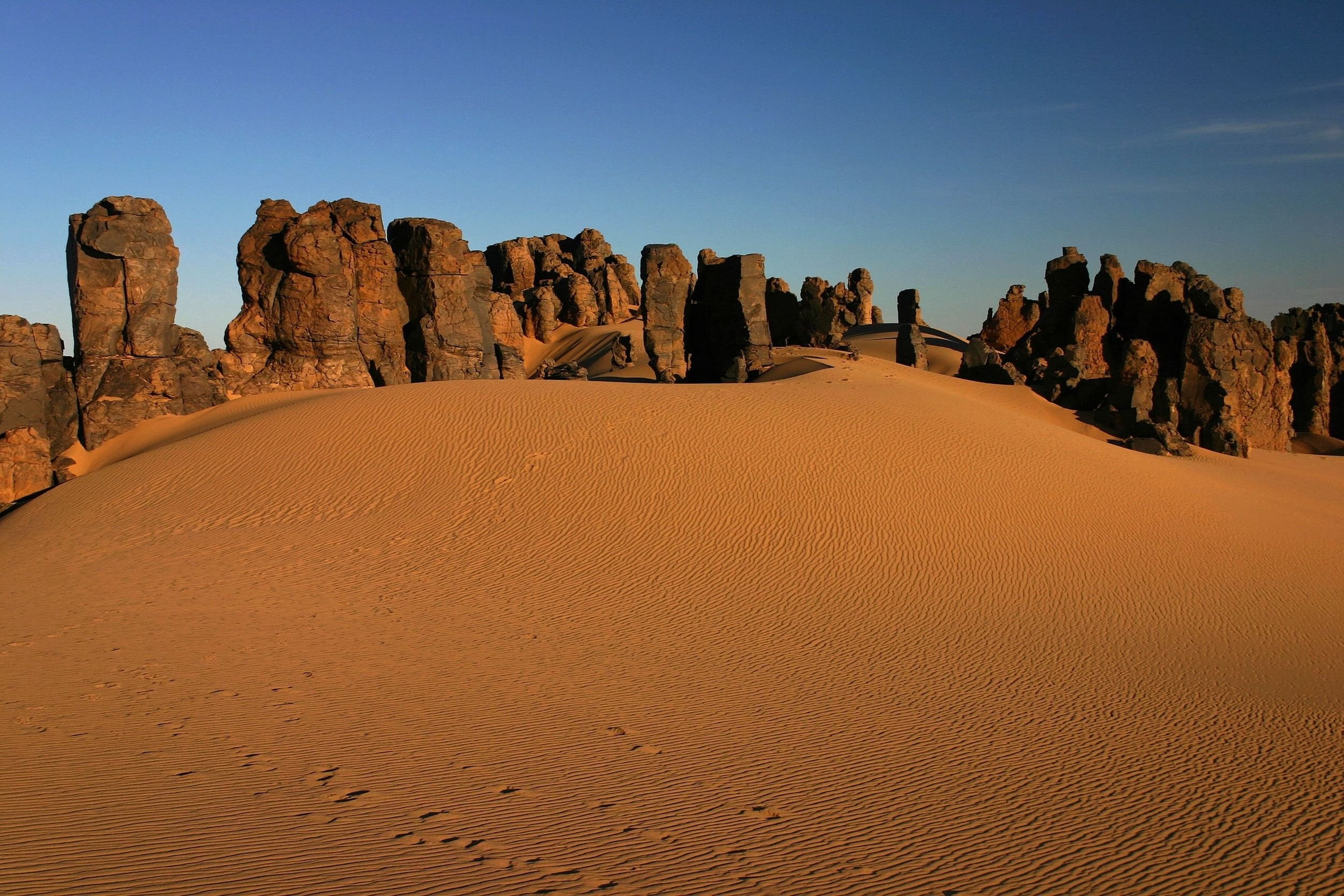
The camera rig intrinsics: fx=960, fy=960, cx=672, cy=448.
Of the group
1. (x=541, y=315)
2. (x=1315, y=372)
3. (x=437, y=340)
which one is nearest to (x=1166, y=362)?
(x=1315, y=372)

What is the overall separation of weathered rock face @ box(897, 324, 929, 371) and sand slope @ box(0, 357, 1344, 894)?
15336 mm

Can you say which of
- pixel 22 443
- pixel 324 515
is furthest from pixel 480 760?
pixel 22 443

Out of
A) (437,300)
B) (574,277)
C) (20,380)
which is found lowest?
Answer: (20,380)

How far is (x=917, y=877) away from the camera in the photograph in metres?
5.71

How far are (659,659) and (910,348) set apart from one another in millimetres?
Result: 29124

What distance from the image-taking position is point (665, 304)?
34875 millimetres

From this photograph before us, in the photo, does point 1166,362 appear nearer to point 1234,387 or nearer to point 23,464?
point 1234,387

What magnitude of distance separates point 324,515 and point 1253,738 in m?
13.0

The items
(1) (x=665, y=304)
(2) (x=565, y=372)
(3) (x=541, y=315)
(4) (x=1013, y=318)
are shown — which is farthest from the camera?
(3) (x=541, y=315)

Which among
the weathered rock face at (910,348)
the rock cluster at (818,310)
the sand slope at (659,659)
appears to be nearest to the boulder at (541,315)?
the rock cluster at (818,310)

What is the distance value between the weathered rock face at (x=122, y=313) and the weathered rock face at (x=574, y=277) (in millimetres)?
30582

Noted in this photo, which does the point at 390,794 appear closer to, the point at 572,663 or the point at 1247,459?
the point at 572,663

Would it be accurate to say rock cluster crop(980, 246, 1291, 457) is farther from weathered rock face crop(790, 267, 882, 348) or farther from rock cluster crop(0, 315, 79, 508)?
rock cluster crop(0, 315, 79, 508)

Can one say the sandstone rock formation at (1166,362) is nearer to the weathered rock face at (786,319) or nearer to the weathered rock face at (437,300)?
the weathered rock face at (786,319)
